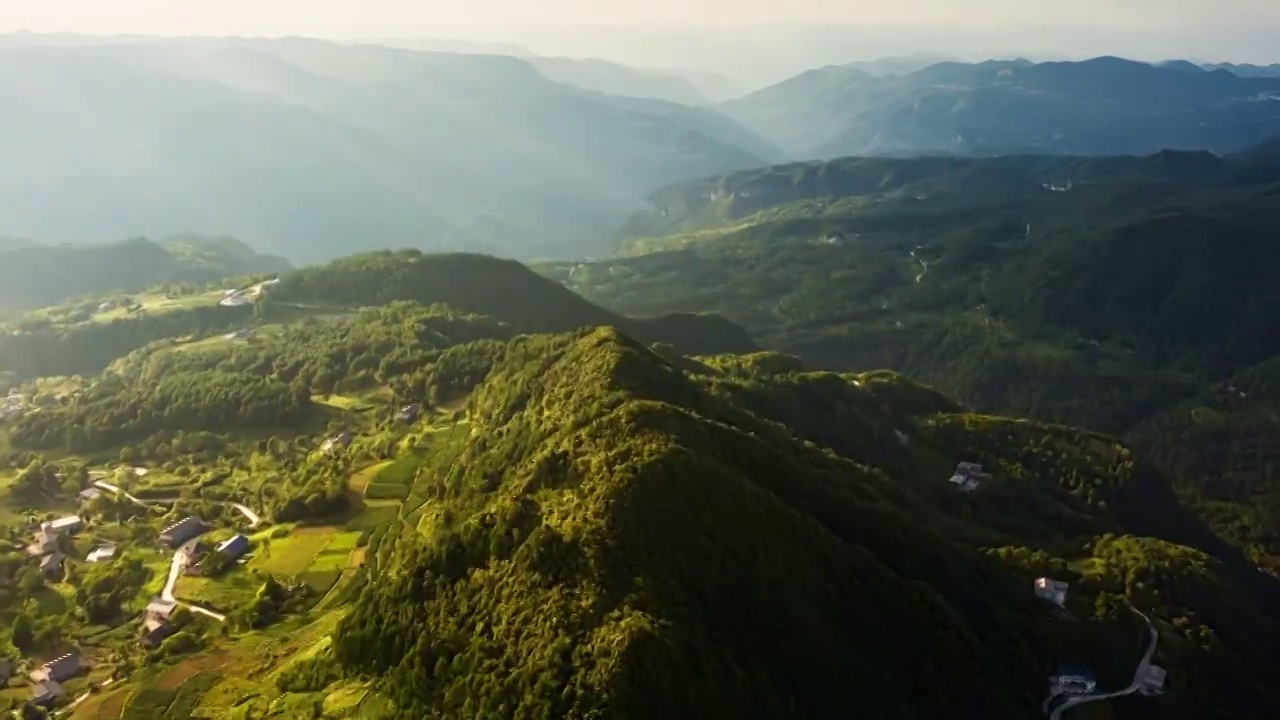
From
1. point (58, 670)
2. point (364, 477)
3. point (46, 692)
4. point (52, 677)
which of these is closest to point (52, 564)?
point (58, 670)

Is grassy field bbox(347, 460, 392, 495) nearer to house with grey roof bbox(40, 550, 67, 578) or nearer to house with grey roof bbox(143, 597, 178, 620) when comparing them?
house with grey roof bbox(143, 597, 178, 620)

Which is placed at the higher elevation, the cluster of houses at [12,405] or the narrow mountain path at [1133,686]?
the cluster of houses at [12,405]

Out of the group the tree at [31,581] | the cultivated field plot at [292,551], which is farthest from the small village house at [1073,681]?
the tree at [31,581]

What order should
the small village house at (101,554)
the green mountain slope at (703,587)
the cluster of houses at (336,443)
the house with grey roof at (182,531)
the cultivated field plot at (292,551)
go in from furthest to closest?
1. the cluster of houses at (336,443)
2. the house with grey roof at (182,531)
3. the small village house at (101,554)
4. the cultivated field plot at (292,551)
5. the green mountain slope at (703,587)

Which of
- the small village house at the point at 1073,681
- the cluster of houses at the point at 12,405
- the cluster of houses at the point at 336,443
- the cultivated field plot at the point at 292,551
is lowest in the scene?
the small village house at the point at 1073,681

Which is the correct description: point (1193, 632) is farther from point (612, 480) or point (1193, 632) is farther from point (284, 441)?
point (284, 441)

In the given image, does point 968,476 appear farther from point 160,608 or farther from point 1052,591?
point 160,608

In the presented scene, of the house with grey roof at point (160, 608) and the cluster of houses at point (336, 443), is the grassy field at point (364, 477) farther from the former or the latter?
the house with grey roof at point (160, 608)

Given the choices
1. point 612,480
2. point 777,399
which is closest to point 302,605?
point 612,480
